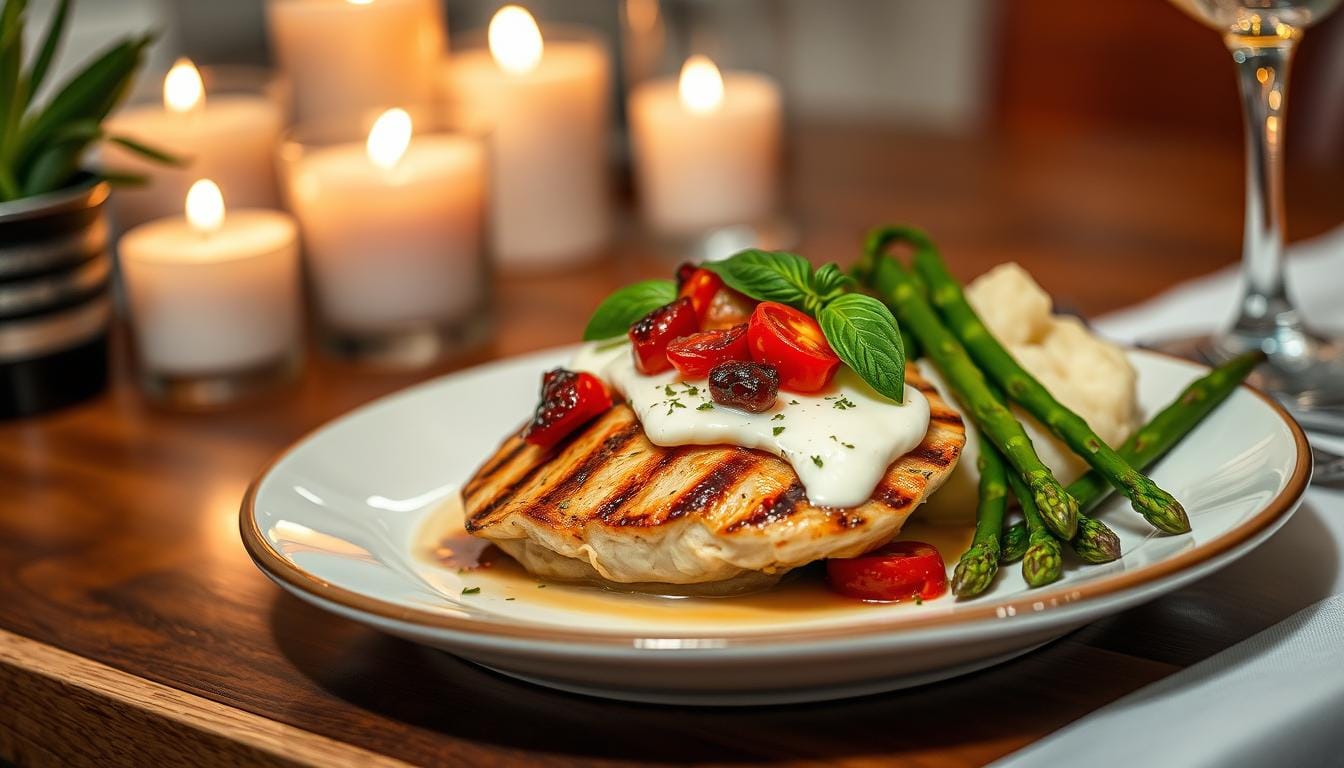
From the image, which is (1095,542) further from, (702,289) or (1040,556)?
(702,289)

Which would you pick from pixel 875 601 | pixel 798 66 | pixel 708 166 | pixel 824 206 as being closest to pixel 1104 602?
pixel 875 601

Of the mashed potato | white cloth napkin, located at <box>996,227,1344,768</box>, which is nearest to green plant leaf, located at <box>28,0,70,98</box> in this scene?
the mashed potato

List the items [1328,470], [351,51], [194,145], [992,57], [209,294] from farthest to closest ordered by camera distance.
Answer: [992,57]
[351,51]
[194,145]
[209,294]
[1328,470]

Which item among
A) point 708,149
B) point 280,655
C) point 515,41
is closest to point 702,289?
point 280,655

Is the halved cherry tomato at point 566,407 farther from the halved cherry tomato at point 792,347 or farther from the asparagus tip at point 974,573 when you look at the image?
the asparagus tip at point 974,573

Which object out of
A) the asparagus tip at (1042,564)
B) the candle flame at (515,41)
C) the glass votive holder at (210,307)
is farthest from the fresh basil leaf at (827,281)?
the candle flame at (515,41)

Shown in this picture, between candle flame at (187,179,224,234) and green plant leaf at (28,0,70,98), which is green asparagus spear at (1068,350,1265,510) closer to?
candle flame at (187,179,224,234)
